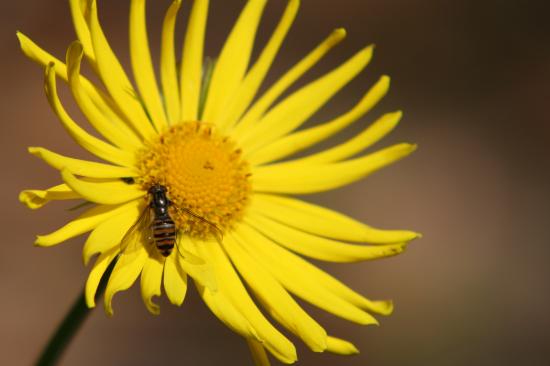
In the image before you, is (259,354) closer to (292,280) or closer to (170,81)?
(292,280)

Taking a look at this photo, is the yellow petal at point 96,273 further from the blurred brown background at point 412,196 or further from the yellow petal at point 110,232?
the blurred brown background at point 412,196

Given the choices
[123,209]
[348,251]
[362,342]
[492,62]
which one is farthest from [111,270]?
[492,62]

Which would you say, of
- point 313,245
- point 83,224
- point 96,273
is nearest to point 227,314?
point 96,273

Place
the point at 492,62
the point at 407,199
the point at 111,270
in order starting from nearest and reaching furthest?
the point at 111,270 → the point at 407,199 → the point at 492,62

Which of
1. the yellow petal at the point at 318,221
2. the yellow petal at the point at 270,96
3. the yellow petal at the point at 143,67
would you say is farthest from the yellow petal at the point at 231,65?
the yellow petal at the point at 318,221

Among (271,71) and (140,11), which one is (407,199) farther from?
(140,11)

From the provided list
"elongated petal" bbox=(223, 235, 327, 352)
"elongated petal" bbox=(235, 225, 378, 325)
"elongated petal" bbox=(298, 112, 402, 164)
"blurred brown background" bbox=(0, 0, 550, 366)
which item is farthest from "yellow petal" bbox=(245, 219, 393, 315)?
"blurred brown background" bbox=(0, 0, 550, 366)
